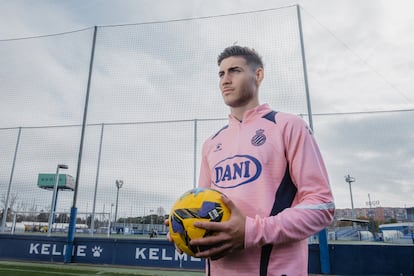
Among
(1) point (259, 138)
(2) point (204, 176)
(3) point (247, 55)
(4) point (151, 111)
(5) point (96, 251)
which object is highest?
(4) point (151, 111)

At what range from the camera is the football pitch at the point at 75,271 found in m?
5.36

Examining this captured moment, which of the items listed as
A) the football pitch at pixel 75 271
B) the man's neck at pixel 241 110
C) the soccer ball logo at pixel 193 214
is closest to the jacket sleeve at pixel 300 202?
the soccer ball logo at pixel 193 214

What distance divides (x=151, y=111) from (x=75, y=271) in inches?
153

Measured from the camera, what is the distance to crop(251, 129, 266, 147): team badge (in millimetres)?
1252

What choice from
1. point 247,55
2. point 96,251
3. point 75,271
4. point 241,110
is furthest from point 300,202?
point 96,251

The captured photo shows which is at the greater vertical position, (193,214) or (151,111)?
(151,111)

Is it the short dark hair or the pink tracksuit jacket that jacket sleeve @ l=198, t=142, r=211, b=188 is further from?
the short dark hair

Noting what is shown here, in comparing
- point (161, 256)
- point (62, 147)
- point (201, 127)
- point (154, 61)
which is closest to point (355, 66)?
point (201, 127)

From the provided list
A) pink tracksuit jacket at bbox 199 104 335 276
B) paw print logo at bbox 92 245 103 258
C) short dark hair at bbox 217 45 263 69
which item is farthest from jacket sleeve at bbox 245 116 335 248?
paw print logo at bbox 92 245 103 258

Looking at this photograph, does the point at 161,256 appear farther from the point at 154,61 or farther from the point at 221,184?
the point at 221,184

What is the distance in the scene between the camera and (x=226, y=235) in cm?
98

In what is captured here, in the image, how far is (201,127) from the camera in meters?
7.13

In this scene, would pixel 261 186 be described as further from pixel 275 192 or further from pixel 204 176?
pixel 204 176

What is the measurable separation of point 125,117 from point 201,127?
2000 millimetres
